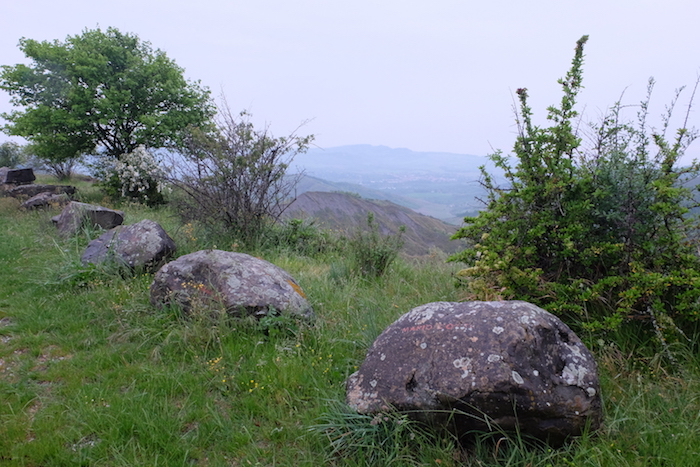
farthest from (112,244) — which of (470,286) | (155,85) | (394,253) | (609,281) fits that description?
(155,85)

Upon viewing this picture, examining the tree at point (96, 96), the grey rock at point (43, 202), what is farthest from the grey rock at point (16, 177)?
the grey rock at point (43, 202)

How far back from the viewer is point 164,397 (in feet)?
11.4

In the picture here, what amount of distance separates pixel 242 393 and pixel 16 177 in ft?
59.1

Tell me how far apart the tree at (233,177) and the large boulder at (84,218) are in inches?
75.4

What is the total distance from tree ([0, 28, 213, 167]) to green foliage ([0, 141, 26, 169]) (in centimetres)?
1361

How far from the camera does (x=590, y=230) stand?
4.05m

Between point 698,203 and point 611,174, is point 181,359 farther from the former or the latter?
point 698,203

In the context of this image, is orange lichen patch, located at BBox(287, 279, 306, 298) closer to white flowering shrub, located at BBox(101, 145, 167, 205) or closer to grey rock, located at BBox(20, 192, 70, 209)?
grey rock, located at BBox(20, 192, 70, 209)

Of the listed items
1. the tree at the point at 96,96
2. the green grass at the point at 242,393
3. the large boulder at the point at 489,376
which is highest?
the tree at the point at 96,96

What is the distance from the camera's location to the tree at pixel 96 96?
14977mm

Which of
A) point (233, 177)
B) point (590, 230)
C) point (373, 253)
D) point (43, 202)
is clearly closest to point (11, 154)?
point (43, 202)

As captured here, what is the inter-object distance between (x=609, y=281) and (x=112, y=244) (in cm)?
654

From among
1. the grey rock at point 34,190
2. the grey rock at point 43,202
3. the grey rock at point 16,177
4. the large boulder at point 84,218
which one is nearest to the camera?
the large boulder at point 84,218

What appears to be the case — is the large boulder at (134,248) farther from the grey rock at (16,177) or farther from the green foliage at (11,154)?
the green foliage at (11,154)
